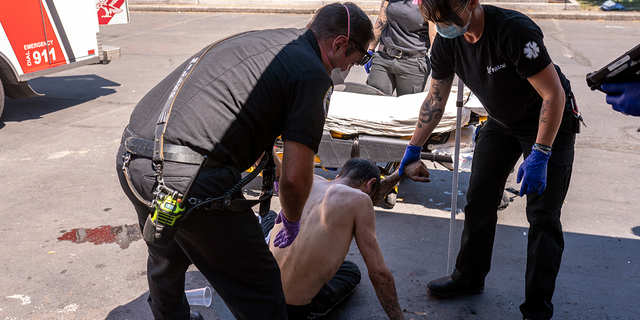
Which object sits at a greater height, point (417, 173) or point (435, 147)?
point (417, 173)

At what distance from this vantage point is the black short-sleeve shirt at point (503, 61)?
7.63 feet

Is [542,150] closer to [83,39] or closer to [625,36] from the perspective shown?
[83,39]

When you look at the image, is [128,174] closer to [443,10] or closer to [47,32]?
[443,10]

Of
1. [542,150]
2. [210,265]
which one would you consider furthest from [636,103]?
[210,265]

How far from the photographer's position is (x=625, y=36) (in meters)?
11.4

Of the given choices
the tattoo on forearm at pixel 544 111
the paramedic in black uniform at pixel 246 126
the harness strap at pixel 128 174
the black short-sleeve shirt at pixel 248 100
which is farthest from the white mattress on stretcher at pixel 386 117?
the harness strap at pixel 128 174

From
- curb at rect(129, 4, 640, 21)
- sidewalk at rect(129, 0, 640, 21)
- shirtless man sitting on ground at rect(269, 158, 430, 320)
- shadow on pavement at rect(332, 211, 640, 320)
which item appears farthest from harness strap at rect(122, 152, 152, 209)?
sidewalk at rect(129, 0, 640, 21)

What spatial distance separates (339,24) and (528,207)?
4.82 ft

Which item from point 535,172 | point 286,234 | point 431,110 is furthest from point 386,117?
point 286,234

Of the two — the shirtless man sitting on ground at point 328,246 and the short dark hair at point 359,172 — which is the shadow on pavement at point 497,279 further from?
the short dark hair at point 359,172

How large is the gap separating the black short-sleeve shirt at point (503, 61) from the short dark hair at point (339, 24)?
2.44 ft

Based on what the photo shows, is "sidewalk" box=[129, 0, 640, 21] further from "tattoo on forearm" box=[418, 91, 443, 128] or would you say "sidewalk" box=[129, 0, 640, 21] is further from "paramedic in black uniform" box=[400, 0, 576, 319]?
"paramedic in black uniform" box=[400, 0, 576, 319]

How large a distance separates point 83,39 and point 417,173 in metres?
6.24

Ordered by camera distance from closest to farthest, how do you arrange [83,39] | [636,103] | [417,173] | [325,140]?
1. [636,103]
2. [417,173]
3. [325,140]
4. [83,39]
